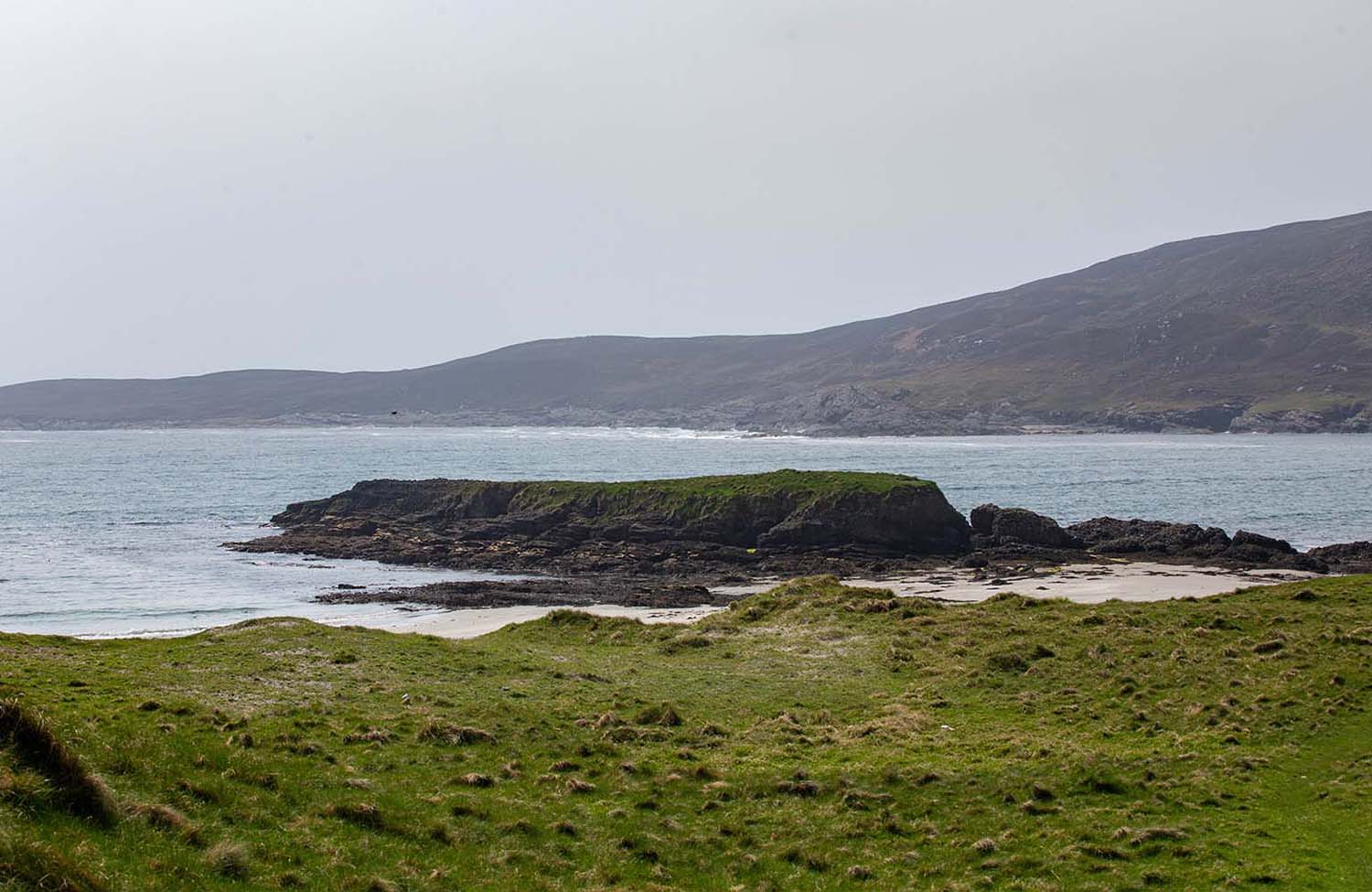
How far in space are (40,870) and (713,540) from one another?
67.3 m

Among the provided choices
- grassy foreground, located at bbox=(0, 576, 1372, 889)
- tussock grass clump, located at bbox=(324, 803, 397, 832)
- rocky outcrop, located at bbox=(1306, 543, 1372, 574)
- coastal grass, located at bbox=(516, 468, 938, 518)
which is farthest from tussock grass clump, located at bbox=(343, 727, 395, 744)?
rocky outcrop, located at bbox=(1306, 543, 1372, 574)

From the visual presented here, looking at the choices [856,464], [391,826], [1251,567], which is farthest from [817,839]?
[856,464]

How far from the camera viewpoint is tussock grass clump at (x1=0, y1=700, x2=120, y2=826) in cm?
1449

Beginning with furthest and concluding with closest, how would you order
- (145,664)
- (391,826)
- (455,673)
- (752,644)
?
(752,644) → (455,673) → (145,664) → (391,826)

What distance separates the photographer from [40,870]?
464 inches

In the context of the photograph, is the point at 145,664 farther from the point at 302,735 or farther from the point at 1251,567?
the point at 1251,567

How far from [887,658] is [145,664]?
2232 centimetres

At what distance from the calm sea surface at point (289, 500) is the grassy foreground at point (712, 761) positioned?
1109 inches

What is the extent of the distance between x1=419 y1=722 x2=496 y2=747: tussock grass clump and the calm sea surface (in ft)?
105

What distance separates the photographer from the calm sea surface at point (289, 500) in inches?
2388

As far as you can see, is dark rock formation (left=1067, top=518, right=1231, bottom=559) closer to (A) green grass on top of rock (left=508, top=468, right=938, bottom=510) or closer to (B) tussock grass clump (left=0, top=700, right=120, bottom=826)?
(A) green grass on top of rock (left=508, top=468, right=938, bottom=510)

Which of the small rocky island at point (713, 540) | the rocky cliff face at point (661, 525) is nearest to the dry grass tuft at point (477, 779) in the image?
the small rocky island at point (713, 540)

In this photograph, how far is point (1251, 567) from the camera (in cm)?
6506

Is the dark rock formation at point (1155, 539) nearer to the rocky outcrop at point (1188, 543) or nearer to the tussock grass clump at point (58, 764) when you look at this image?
the rocky outcrop at point (1188, 543)
